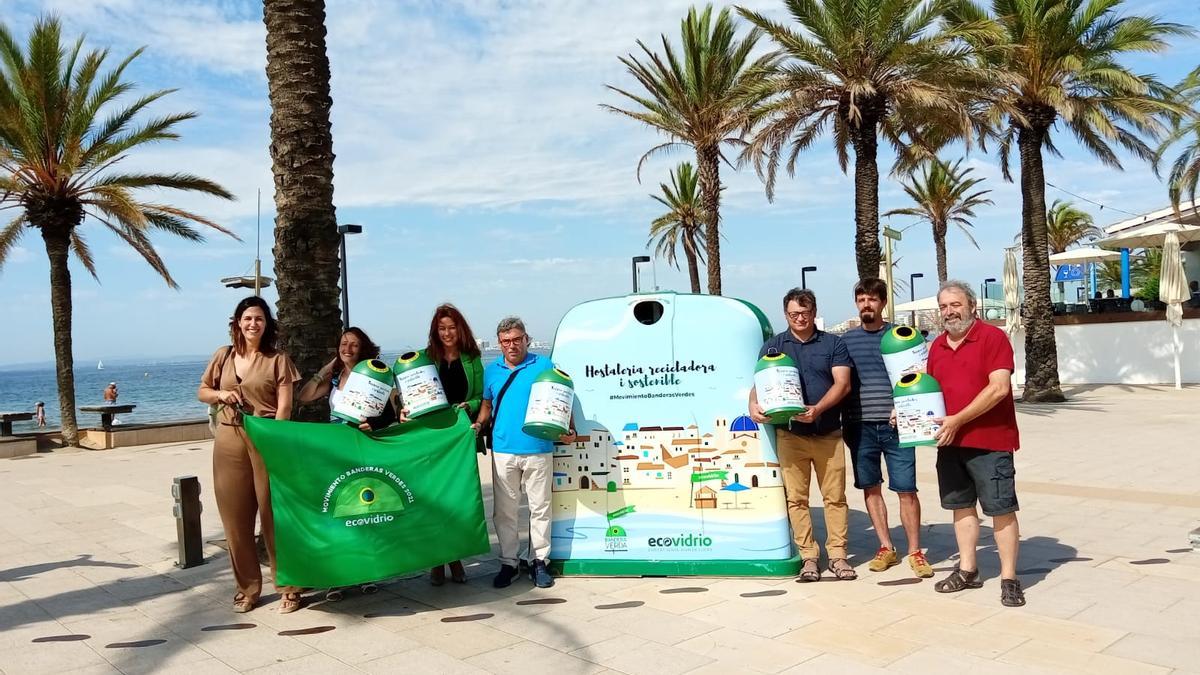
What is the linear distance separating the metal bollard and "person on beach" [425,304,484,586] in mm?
2027

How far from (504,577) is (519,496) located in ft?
1.69

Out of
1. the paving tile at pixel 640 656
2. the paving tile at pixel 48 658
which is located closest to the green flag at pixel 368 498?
the paving tile at pixel 48 658

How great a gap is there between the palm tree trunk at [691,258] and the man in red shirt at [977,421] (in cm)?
2712

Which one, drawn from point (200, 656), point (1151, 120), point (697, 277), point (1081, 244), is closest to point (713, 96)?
point (1151, 120)

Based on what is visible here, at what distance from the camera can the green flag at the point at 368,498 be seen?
16.4 feet

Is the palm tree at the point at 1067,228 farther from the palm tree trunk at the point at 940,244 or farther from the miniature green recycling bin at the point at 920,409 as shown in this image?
the miniature green recycling bin at the point at 920,409

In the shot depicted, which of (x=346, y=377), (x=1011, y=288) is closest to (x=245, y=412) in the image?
(x=346, y=377)

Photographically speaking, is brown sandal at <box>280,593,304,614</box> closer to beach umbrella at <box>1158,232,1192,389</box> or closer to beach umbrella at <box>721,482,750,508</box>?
beach umbrella at <box>721,482,750,508</box>

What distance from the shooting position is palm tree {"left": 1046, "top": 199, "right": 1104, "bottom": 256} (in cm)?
4619

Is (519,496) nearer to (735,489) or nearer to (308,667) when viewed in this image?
(735,489)

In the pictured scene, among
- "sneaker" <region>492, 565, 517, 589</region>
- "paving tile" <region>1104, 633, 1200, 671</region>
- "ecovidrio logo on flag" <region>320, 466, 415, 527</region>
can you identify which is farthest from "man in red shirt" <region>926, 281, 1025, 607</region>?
"ecovidrio logo on flag" <region>320, 466, 415, 527</region>

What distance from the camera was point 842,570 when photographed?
5457mm

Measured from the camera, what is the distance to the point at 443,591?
18.5 feet

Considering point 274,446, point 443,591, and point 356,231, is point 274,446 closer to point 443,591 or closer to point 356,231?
point 443,591
